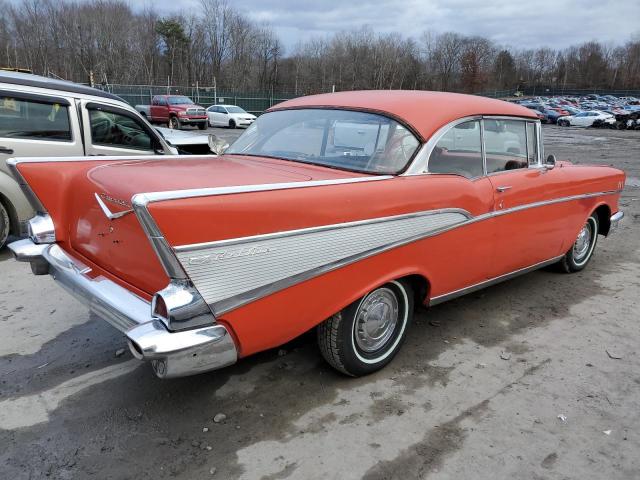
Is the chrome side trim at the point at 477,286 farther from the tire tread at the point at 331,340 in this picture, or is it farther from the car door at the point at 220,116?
the car door at the point at 220,116

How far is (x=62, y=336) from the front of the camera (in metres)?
3.60

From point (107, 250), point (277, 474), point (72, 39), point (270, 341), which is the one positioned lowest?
point (277, 474)

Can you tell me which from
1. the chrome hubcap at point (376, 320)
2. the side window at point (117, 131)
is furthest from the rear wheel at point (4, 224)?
the chrome hubcap at point (376, 320)

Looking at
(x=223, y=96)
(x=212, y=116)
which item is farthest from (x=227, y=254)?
(x=223, y=96)

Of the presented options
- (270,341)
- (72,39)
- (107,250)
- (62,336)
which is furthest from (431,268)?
(72,39)

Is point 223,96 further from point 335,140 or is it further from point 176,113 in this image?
point 335,140

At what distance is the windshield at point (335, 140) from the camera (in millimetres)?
3197

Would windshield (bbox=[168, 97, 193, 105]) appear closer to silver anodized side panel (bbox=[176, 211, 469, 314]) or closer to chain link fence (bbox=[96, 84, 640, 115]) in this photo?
chain link fence (bbox=[96, 84, 640, 115])

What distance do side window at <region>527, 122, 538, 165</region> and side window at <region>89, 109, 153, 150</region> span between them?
14.4 feet

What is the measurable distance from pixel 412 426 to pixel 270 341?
897mm

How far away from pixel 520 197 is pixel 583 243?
1.87 metres

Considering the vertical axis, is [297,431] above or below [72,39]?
below

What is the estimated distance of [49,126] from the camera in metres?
5.43

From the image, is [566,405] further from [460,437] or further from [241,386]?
[241,386]
